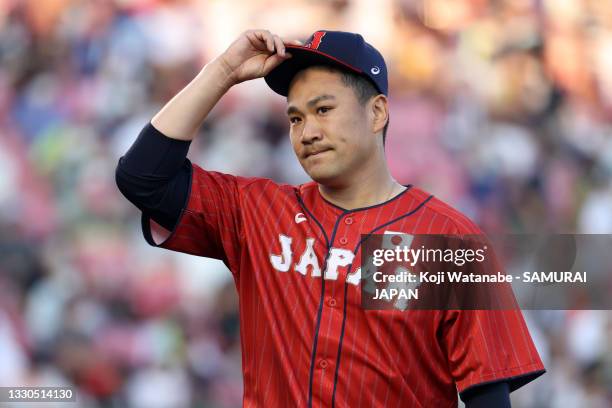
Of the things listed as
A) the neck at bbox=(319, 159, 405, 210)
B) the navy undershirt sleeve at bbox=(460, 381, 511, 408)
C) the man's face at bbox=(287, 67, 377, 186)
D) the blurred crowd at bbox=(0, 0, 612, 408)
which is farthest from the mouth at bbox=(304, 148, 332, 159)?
the blurred crowd at bbox=(0, 0, 612, 408)

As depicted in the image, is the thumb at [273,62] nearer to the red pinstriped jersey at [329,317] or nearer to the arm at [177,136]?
the arm at [177,136]

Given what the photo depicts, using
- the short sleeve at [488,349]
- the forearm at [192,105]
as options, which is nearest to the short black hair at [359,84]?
the forearm at [192,105]

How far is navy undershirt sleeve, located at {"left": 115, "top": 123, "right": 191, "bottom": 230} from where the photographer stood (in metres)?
1.74

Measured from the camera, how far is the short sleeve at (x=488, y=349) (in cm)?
166

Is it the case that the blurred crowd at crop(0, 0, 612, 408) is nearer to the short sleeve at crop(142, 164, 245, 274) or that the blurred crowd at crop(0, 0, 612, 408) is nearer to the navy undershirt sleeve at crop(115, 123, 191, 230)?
the short sleeve at crop(142, 164, 245, 274)

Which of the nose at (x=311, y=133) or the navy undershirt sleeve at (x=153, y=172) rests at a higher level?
the nose at (x=311, y=133)

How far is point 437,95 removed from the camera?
3.51m

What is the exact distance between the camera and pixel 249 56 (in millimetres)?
1869

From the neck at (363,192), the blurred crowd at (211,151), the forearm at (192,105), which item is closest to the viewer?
the forearm at (192,105)

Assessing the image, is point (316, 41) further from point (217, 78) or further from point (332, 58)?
point (217, 78)

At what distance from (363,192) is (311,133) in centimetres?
21

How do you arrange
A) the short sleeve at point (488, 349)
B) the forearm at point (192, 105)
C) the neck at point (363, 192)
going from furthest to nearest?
the neck at point (363, 192) < the forearm at point (192, 105) < the short sleeve at point (488, 349)

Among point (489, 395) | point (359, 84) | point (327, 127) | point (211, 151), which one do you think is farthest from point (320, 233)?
point (211, 151)

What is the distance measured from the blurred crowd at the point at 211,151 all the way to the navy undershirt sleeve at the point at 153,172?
1531mm
